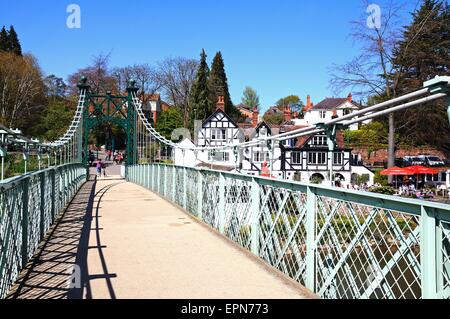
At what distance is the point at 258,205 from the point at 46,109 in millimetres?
44285

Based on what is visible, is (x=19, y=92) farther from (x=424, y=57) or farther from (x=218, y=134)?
(x=424, y=57)

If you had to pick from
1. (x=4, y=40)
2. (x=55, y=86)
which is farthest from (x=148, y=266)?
(x=4, y=40)

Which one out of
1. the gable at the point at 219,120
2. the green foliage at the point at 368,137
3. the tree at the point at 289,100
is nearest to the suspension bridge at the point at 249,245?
the gable at the point at 219,120

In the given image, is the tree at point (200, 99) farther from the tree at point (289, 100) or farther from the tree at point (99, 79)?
the tree at point (289, 100)

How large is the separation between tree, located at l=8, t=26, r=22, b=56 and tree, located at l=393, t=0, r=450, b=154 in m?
44.3

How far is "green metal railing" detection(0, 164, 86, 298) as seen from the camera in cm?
409

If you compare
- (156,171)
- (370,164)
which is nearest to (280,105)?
(370,164)

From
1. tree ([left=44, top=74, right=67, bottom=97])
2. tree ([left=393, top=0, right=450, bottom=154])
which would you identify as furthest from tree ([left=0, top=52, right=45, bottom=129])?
tree ([left=393, top=0, right=450, bottom=154])

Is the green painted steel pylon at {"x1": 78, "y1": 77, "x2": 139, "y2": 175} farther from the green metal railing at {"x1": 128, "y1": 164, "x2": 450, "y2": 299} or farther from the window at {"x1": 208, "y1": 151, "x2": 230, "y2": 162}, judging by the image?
the green metal railing at {"x1": 128, "y1": 164, "x2": 450, "y2": 299}

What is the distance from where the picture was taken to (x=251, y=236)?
19.6 ft

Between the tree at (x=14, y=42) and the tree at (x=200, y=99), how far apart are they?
20830 mm

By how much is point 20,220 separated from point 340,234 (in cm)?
322

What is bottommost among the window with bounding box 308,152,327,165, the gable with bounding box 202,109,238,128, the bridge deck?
the bridge deck

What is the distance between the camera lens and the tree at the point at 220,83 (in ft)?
199
